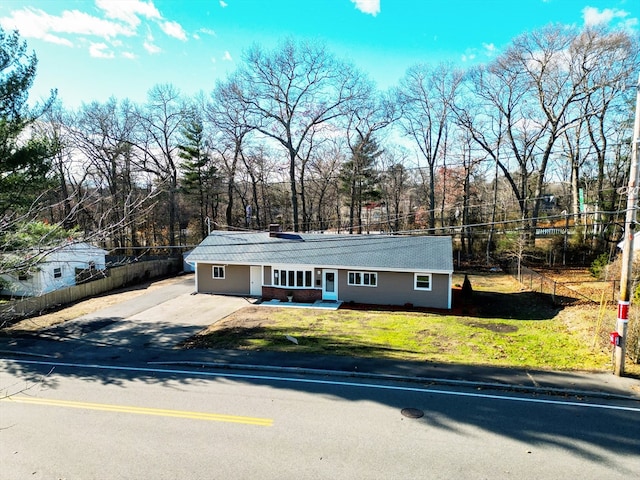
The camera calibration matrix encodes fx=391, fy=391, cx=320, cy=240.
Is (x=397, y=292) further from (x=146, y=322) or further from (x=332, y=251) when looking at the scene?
(x=146, y=322)

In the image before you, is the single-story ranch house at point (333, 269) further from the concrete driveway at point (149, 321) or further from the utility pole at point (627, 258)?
the utility pole at point (627, 258)

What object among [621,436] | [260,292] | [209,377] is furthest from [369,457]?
[260,292]

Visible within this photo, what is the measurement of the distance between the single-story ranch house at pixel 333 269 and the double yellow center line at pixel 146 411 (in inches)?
606

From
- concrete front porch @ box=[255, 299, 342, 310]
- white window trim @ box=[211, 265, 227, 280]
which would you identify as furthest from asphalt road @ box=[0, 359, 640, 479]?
white window trim @ box=[211, 265, 227, 280]

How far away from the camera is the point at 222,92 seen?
37.4 metres

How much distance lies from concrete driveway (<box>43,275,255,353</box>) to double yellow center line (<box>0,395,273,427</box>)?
16.1 ft

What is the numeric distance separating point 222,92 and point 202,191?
11.2 metres

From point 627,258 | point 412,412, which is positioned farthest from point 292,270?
point 627,258

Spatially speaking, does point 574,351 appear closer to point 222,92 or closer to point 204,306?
point 204,306

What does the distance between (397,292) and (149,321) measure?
44.2 feet

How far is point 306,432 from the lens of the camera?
7.80 metres

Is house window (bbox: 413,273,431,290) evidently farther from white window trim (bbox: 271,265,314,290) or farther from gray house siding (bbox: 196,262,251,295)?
gray house siding (bbox: 196,262,251,295)

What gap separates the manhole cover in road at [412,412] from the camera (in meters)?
8.44

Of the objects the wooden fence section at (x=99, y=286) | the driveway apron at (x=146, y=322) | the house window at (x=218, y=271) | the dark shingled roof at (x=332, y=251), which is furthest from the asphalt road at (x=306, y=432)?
the house window at (x=218, y=271)
